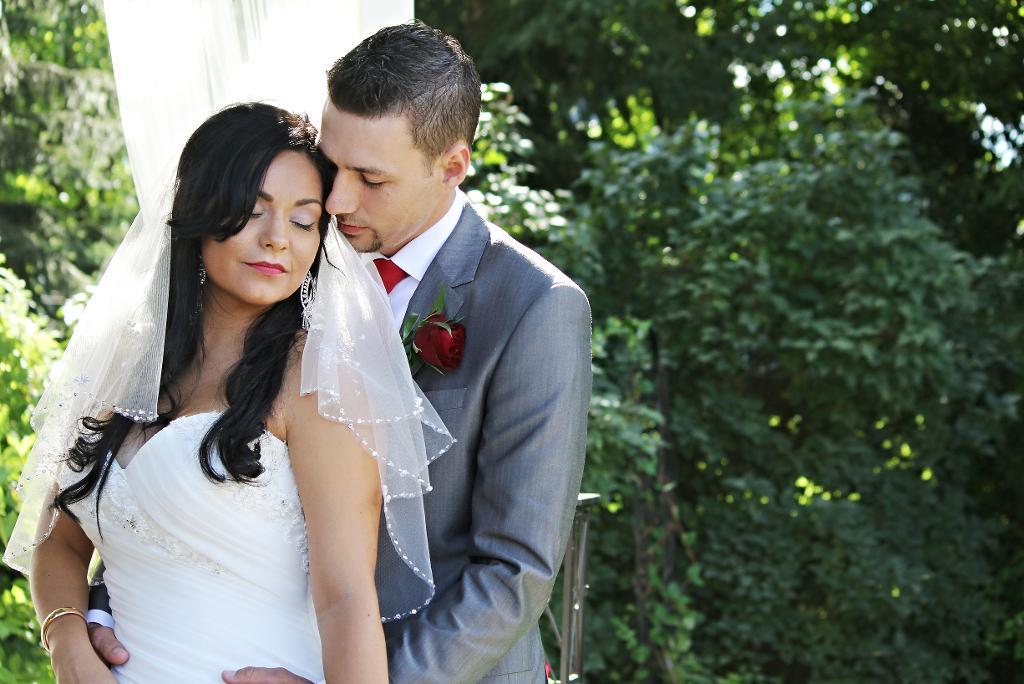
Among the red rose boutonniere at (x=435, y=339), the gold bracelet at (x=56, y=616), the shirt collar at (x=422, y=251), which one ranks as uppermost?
the shirt collar at (x=422, y=251)

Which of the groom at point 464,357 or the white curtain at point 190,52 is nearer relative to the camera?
the groom at point 464,357

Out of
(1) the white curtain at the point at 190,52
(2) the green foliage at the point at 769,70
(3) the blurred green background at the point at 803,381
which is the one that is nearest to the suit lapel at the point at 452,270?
(1) the white curtain at the point at 190,52

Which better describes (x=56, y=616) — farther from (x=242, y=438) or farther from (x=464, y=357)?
(x=464, y=357)

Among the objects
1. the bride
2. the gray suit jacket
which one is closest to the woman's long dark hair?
the bride

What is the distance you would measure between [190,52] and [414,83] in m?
0.62

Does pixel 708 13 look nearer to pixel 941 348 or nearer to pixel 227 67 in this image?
pixel 941 348

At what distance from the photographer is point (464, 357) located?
220cm

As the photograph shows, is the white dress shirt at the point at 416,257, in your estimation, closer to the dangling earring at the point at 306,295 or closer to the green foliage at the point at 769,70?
the dangling earring at the point at 306,295

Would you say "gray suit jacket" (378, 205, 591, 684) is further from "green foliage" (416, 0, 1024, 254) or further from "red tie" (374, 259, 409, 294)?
"green foliage" (416, 0, 1024, 254)

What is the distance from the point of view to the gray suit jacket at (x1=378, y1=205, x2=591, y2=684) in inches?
80.0

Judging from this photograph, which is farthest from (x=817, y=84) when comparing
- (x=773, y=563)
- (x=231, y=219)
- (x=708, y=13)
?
(x=231, y=219)

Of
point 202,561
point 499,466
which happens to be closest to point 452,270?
point 499,466

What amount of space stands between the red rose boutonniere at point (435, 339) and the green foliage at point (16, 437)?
4.74ft

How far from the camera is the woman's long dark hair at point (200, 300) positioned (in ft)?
6.36
